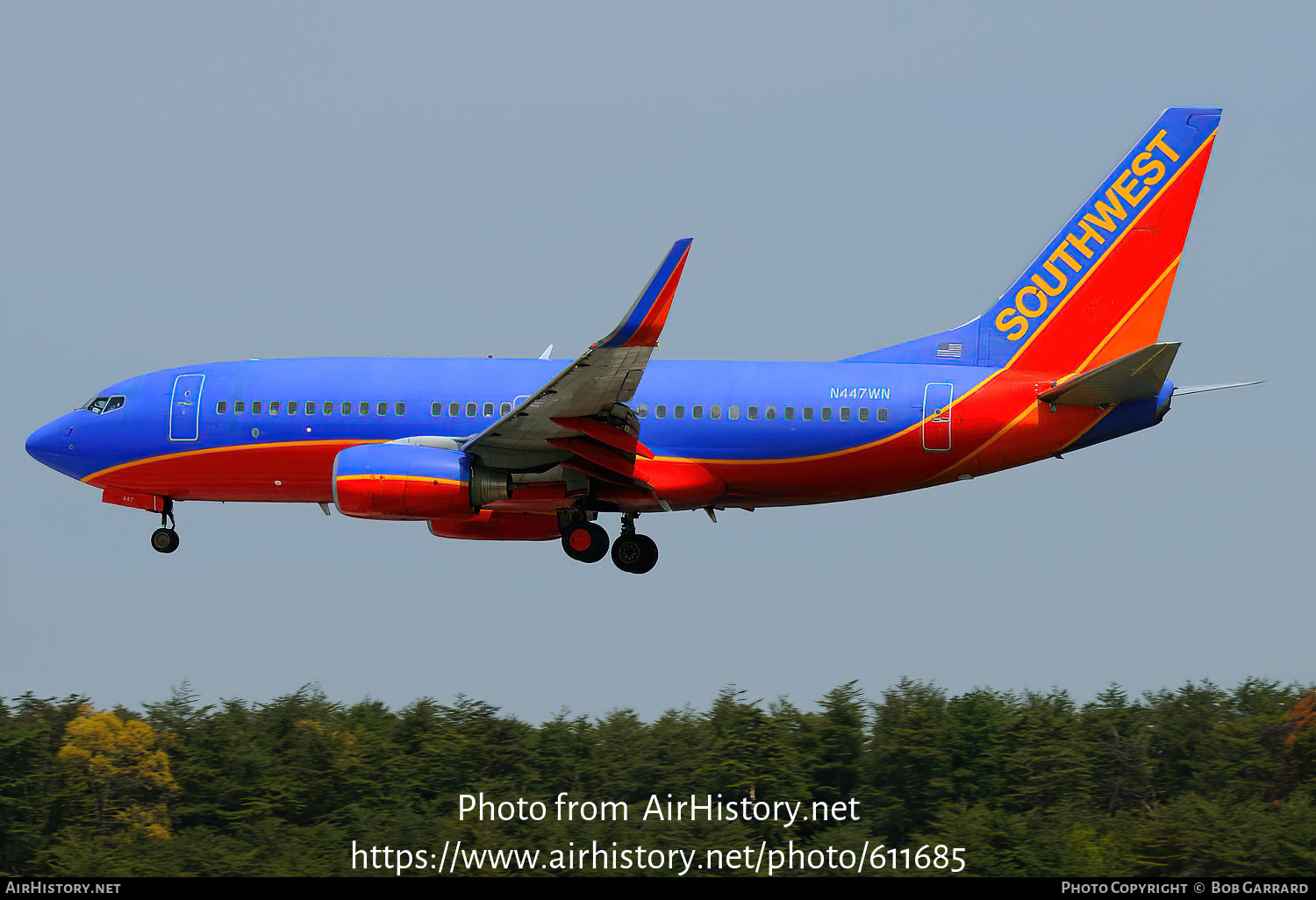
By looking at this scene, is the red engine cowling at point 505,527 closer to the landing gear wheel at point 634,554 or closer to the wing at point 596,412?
the landing gear wheel at point 634,554

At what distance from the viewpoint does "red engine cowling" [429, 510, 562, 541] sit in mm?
45281

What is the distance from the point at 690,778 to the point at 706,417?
13.7 m

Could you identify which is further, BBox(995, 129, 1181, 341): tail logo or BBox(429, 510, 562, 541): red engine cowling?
BBox(429, 510, 562, 541): red engine cowling

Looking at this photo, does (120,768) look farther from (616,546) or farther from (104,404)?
(616,546)

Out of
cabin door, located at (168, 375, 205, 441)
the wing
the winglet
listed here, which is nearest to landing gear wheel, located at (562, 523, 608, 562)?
the wing

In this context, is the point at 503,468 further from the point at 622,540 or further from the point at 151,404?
the point at 151,404

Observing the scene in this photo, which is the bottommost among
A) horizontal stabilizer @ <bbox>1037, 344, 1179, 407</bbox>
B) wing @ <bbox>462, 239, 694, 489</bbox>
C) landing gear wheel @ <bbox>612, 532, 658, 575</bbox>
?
landing gear wheel @ <bbox>612, 532, 658, 575</bbox>

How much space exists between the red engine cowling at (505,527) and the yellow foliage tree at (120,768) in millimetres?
12616

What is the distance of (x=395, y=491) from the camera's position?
39188 mm

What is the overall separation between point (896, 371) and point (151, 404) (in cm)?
1908

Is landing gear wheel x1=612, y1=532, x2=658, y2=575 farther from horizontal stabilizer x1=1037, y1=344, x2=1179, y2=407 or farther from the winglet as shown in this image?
horizontal stabilizer x1=1037, y1=344, x2=1179, y2=407

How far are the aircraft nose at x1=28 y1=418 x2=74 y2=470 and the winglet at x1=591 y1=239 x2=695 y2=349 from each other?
16.4 metres

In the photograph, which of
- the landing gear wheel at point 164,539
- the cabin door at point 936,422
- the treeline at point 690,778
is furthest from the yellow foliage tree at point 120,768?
the cabin door at point 936,422
